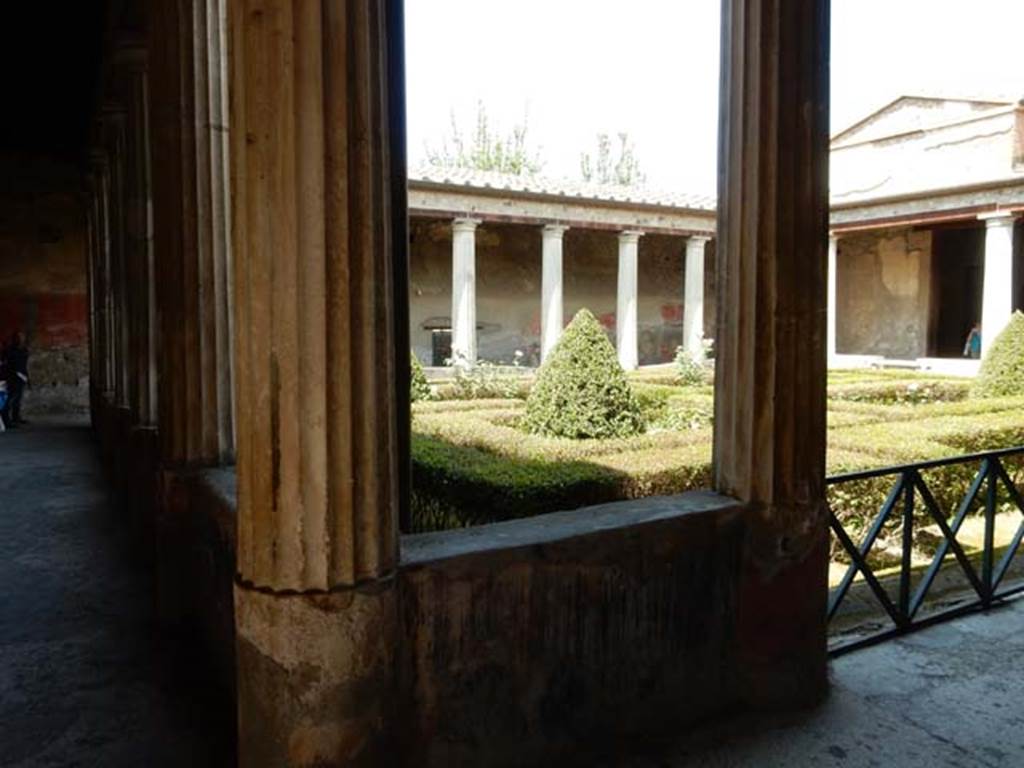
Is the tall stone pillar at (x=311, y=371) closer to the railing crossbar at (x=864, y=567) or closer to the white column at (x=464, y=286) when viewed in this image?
the railing crossbar at (x=864, y=567)

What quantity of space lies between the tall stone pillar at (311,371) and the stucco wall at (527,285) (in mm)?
16011

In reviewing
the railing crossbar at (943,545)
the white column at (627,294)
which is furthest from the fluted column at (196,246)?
the white column at (627,294)

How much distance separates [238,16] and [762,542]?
2014 mm

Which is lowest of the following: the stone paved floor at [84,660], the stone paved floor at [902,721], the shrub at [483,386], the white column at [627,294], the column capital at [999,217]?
the stone paved floor at [902,721]

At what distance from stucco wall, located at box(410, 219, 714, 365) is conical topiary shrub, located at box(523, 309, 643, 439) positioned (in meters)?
10.2

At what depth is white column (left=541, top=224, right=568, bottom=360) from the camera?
1692cm

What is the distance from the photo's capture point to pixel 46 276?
12062mm

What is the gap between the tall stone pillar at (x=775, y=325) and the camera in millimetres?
2398

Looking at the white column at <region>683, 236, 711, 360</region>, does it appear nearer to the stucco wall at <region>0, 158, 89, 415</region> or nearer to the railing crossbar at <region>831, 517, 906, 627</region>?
the stucco wall at <region>0, 158, 89, 415</region>

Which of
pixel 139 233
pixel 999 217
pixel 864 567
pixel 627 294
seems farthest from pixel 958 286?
pixel 139 233

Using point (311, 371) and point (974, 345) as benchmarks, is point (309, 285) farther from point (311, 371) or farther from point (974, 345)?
point (974, 345)

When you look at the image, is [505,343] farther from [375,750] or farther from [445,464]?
[375,750]

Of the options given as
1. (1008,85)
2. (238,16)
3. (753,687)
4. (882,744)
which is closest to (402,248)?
(238,16)

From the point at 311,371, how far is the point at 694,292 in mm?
18007
